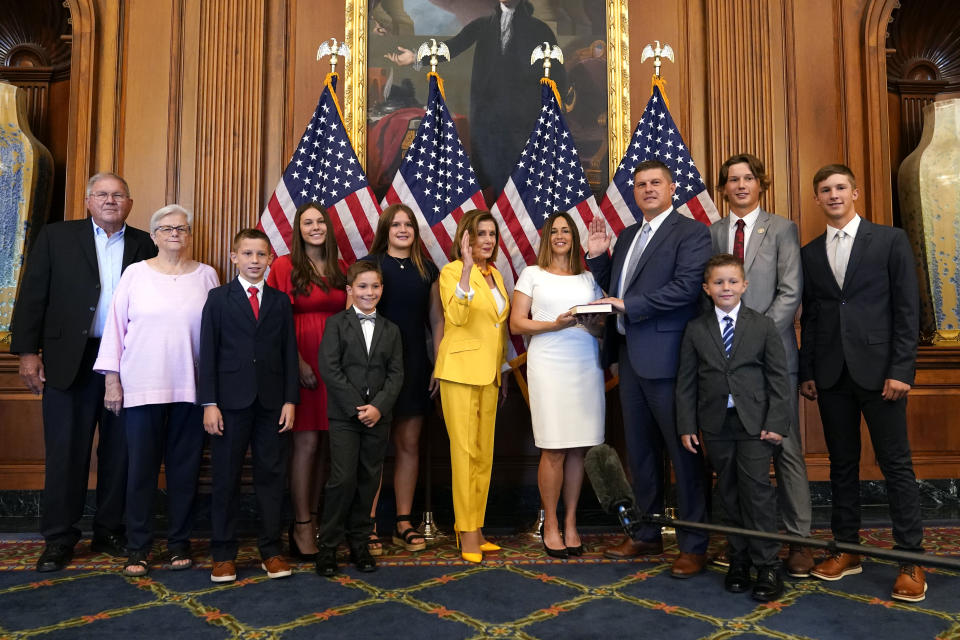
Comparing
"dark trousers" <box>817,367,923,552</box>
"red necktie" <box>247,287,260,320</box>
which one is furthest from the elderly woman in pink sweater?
"dark trousers" <box>817,367,923,552</box>

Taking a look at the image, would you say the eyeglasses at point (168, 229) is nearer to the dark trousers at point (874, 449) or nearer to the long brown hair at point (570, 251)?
the long brown hair at point (570, 251)

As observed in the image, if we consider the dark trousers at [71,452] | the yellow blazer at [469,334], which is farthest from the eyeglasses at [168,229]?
the yellow blazer at [469,334]

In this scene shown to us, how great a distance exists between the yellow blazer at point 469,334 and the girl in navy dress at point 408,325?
178 millimetres

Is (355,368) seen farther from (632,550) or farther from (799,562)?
(799,562)

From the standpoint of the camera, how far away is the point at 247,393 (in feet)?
10.7

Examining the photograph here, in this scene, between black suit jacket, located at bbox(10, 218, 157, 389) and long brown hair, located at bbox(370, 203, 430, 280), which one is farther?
long brown hair, located at bbox(370, 203, 430, 280)

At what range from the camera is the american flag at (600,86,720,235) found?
4691 mm

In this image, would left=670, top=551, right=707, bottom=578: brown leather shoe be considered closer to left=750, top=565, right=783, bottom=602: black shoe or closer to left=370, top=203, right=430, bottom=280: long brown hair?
left=750, top=565, right=783, bottom=602: black shoe

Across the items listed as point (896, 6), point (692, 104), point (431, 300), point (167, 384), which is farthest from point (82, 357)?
point (896, 6)

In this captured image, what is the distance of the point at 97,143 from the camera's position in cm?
482

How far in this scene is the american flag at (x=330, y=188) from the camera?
4.58 meters

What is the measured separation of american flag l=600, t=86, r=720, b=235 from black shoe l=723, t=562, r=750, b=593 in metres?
2.34

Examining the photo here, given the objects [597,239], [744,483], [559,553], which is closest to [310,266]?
[597,239]

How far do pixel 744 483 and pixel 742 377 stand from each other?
472mm
